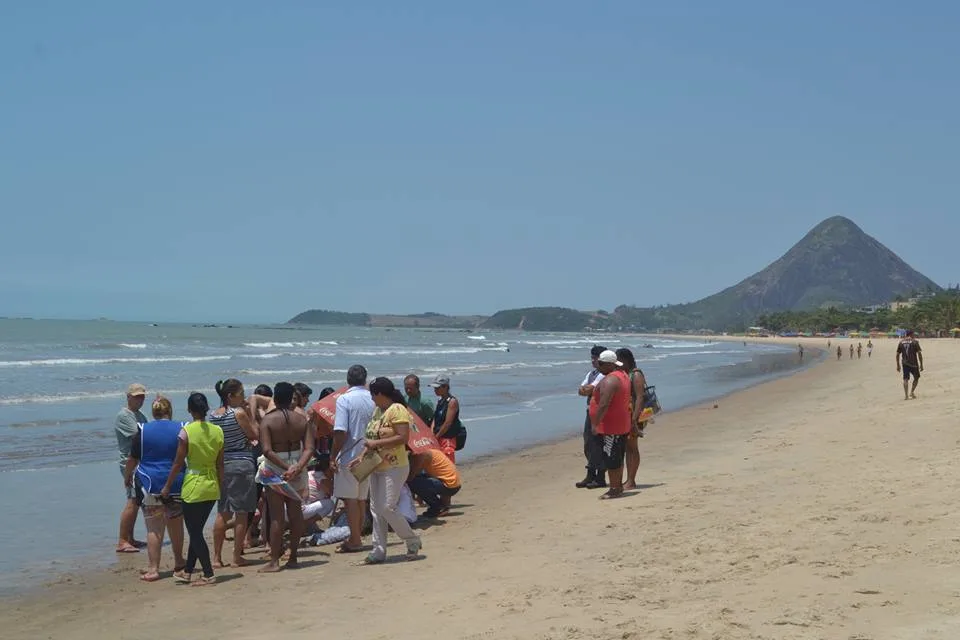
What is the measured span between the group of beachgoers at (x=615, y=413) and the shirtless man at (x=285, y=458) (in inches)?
124

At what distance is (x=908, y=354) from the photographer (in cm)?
1870

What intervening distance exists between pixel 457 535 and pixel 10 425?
44.1 ft

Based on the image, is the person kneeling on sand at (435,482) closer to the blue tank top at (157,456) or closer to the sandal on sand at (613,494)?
the sandal on sand at (613,494)

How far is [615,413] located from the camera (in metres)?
9.52

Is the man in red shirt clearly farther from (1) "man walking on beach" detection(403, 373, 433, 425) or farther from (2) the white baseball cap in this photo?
(1) "man walking on beach" detection(403, 373, 433, 425)

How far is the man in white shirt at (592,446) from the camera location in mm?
9859

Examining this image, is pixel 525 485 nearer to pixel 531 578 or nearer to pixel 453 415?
pixel 453 415

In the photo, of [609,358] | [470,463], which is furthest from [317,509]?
[470,463]

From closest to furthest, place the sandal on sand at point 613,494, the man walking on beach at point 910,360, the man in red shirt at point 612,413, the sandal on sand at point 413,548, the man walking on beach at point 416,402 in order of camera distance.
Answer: the sandal on sand at point 413,548 → the man walking on beach at point 416,402 → the man in red shirt at point 612,413 → the sandal on sand at point 613,494 → the man walking on beach at point 910,360

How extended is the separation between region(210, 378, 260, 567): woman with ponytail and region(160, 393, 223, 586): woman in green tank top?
0.29 m

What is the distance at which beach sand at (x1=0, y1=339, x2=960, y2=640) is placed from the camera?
5.15 m

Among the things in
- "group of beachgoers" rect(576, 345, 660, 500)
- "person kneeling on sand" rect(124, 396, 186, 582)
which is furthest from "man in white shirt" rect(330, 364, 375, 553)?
"group of beachgoers" rect(576, 345, 660, 500)

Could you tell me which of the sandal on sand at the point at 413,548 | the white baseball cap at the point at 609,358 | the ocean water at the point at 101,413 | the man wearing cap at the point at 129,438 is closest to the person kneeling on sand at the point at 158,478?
the man wearing cap at the point at 129,438

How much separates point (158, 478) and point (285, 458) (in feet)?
3.25
